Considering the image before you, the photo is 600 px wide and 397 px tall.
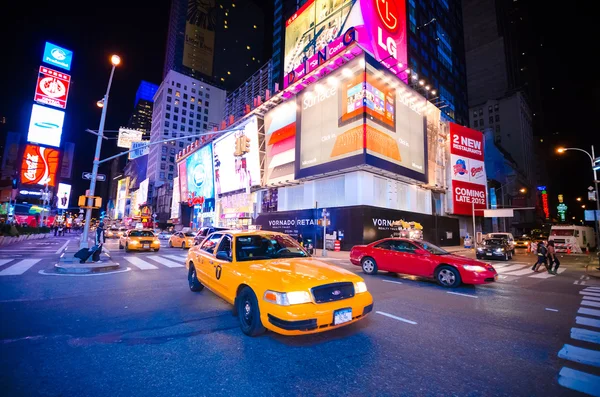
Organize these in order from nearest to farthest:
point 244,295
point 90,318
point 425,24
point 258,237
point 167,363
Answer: point 167,363 < point 244,295 < point 90,318 < point 258,237 < point 425,24

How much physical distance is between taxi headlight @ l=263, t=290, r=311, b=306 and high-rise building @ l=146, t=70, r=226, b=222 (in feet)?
319

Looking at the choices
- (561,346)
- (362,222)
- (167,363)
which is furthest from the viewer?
(362,222)

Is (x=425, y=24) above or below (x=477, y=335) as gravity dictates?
above

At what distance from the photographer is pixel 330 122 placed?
94.3ft

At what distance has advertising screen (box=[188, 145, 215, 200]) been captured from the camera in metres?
53.1

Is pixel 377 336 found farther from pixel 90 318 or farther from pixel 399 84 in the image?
pixel 399 84

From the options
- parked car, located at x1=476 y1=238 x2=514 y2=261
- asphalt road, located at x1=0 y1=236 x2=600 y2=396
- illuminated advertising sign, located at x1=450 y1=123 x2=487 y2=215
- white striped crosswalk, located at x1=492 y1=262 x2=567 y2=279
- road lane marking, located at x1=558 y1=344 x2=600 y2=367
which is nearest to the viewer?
asphalt road, located at x1=0 y1=236 x2=600 y2=396

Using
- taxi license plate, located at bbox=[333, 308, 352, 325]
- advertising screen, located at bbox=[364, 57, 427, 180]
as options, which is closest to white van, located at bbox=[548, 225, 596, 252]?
advertising screen, located at bbox=[364, 57, 427, 180]

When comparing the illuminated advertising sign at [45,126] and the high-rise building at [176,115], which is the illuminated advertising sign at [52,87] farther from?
the high-rise building at [176,115]

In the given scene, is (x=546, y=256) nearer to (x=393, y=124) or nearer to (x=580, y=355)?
(x=580, y=355)

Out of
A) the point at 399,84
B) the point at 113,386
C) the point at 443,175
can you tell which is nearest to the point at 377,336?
the point at 113,386

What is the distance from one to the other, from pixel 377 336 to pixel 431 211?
36.0 m

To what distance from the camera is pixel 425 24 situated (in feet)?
176

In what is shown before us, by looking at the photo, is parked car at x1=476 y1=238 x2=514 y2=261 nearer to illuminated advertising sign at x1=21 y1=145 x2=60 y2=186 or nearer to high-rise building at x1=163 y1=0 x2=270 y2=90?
illuminated advertising sign at x1=21 y1=145 x2=60 y2=186
